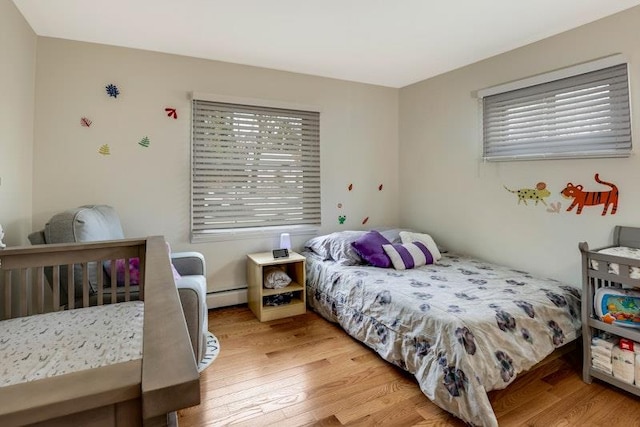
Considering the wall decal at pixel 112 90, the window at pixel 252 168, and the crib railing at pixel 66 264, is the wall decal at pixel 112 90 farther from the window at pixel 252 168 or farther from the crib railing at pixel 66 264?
the crib railing at pixel 66 264

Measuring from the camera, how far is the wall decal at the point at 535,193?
2.57m

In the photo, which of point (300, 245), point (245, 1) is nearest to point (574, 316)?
point (300, 245)

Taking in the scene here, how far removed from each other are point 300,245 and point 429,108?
2.01 meters

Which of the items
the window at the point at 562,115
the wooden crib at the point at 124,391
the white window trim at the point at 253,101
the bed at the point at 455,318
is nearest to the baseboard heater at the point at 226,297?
the bed at the point at 455,318

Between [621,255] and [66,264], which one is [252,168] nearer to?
[66,264]

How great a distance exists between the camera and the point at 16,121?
2.17m

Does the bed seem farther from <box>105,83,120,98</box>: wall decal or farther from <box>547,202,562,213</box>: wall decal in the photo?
<box>105,83,120,98</box>: wall decal

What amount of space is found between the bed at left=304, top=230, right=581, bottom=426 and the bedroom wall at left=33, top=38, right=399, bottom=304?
102 cm

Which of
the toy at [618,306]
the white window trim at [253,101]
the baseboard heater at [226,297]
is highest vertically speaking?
the white window trim at [253,101]

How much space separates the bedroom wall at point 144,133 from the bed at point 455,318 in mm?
1024

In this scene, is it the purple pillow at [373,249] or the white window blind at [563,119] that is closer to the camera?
the white window blind at [563,119]

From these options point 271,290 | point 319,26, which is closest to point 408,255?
point 271,290

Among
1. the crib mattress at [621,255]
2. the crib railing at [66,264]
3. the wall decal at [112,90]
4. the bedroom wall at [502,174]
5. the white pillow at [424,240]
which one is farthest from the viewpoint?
the white pillow at [424,240]

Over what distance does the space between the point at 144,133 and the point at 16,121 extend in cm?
81
